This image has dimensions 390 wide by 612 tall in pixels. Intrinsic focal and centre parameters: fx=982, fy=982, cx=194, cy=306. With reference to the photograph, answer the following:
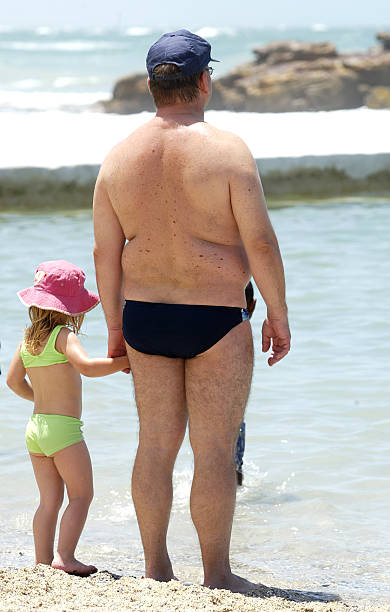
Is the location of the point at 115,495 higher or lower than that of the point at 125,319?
lower

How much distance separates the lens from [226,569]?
106 inches

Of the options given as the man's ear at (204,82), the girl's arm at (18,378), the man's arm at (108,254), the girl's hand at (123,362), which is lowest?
the girl's arm at (18,378)

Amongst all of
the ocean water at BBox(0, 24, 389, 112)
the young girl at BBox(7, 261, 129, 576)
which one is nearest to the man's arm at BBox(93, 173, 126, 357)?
the young girl at BBox(7, 261, 129, 576)

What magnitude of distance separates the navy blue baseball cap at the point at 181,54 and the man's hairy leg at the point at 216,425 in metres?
0.70

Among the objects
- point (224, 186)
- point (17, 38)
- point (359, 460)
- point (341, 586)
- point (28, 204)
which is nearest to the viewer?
point (224, 186)

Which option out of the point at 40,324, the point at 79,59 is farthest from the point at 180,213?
the point at 79,59

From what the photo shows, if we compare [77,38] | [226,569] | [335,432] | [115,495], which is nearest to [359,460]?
[335,432]

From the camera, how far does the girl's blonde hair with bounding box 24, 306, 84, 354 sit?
2938 mm

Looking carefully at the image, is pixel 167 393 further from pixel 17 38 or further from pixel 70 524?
pixel 17 38

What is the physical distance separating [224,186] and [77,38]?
204ft

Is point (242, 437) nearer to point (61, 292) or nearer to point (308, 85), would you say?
point (61, 292)

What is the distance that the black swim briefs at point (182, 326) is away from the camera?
2.60 metres

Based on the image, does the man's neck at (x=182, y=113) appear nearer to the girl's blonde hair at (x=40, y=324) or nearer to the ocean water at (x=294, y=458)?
the girl's blonde hair at (x=40, y=324)

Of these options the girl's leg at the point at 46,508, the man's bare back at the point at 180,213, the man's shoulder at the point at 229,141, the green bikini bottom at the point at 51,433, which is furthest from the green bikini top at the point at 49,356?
the man's shoulder at the point at 229,141
